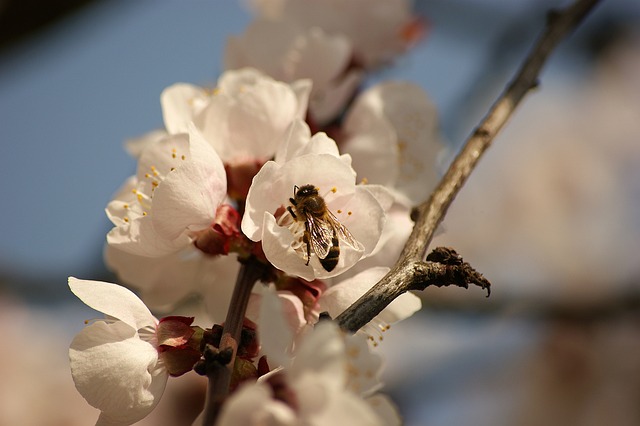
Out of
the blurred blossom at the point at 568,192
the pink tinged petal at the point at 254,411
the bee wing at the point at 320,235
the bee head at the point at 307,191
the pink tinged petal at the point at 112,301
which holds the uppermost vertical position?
the blurred blossom at the point at 568,192

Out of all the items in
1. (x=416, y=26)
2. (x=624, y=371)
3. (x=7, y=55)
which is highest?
(x=624, y=371)

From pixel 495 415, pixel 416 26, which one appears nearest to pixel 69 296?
pixel 416 26

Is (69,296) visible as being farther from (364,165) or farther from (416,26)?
(364,165)

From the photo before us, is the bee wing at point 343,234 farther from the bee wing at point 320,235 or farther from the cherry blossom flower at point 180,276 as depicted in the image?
the cherry blossom flower at point 180,276

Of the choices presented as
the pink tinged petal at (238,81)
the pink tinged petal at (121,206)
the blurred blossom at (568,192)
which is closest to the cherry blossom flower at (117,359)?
the pink tinged petal at (121,206)

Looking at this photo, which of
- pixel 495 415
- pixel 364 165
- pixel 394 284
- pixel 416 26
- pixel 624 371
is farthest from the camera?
pixel 495 415

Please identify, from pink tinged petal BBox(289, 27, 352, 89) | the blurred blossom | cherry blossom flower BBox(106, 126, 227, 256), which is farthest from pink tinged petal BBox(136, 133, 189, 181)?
the blurred blossom

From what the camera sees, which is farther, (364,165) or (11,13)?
(11,13)

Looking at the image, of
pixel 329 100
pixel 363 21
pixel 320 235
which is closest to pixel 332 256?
pixel 320 235
